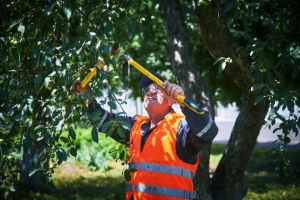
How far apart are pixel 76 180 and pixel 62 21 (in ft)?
23.6

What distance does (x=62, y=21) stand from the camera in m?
3.91

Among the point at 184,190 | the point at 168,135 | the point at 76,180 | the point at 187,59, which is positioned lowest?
the point at 76,180

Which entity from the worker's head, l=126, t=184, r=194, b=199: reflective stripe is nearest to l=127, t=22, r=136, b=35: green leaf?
the worker's head

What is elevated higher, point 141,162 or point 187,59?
point 187,59

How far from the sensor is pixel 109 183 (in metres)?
10.2

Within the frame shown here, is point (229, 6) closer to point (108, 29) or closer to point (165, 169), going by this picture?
point (108, 29)

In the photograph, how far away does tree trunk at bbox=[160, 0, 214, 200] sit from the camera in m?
5.20

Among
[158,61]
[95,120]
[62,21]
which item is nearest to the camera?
[95,120]

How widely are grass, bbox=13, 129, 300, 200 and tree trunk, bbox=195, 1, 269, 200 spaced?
1388 millimetres

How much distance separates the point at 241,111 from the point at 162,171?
226 centimetres

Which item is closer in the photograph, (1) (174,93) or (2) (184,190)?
(1) (174,93)

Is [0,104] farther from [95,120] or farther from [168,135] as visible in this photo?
[168,135]

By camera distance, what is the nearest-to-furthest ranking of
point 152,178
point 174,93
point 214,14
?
point 174,93 → point 152,178 → point 214,14

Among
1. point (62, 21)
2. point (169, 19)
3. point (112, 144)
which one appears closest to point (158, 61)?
point (112, 144)
